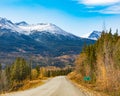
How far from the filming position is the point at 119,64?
5350 cm

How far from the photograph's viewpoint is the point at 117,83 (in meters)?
43.4

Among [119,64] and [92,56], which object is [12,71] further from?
[119,64]

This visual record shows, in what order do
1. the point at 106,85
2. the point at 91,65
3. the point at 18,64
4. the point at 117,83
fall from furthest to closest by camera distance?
1. the point at 18,64
2. the point at 91,65
3. the point at 106,85
4. the point at 117,83

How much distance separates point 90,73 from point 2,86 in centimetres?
8463

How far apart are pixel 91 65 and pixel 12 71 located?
82811mm

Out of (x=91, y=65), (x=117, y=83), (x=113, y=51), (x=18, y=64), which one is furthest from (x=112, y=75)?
(x=18, y=64)

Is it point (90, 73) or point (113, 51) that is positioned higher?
point (113, 51)

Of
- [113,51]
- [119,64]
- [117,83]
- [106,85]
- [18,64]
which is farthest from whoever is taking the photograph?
[18,64]

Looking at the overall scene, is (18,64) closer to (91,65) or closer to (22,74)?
(22,74)

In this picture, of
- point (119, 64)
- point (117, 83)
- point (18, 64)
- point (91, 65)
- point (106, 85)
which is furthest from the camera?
point (18, 64)

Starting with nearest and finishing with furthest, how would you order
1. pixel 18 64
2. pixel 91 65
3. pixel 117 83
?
pixel 117 83, pixel 91 65, pixel 18 64

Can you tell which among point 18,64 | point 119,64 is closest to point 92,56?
point 119,64

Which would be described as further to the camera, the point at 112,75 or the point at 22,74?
the point at 22,74

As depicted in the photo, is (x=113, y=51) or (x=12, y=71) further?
(x=12, y=71)
